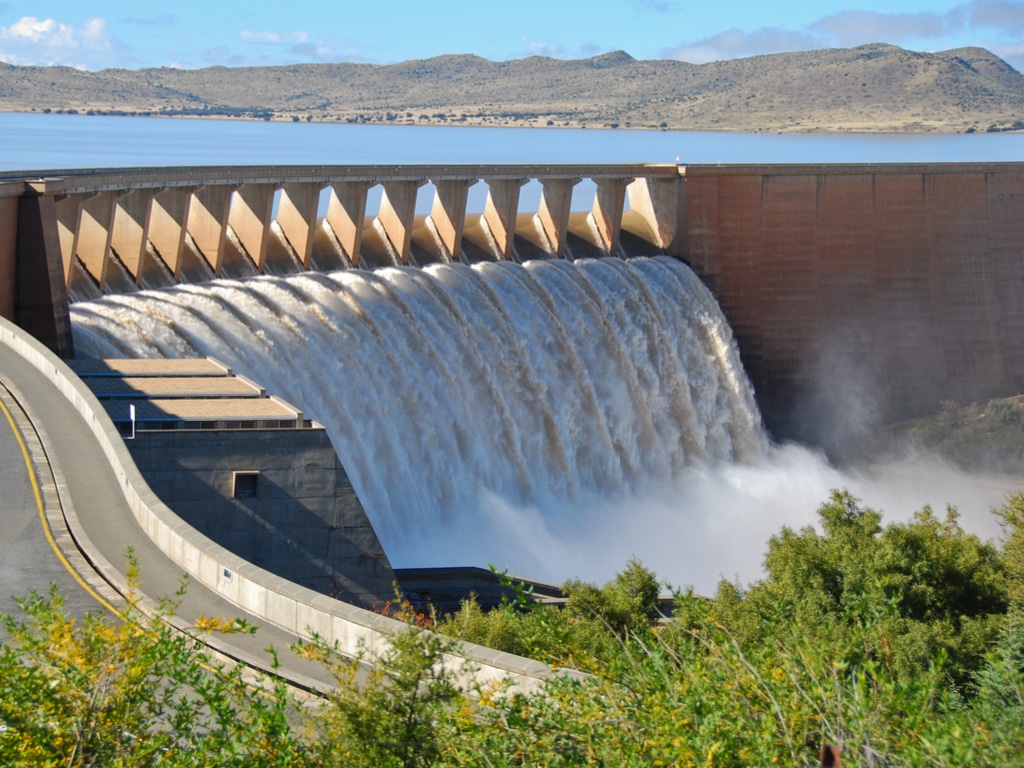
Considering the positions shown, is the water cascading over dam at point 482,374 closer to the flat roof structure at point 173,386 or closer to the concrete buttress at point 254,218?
the concrete buttress at point 254,218

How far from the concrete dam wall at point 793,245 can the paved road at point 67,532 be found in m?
10.8

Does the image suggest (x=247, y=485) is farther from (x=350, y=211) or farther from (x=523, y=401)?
(x=350, y=211)

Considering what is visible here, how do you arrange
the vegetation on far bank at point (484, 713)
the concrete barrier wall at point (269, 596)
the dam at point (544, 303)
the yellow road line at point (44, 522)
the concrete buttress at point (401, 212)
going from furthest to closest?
the concrete buttress at point (401, 212) < the dam at point (544, 303) < the yellow road line at point (44, 522) < the concrete barrier wall at point (269, 596) < the vegetation on far bank at point (484, 713)

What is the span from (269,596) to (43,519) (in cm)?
314

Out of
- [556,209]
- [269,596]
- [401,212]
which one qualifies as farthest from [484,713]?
[556,209]

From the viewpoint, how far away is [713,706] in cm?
745

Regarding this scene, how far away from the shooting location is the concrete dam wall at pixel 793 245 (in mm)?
28547

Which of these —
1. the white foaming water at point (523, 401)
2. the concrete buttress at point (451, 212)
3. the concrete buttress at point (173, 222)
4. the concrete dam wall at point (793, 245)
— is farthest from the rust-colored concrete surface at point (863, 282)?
the concrete buttress at point (173, 222)

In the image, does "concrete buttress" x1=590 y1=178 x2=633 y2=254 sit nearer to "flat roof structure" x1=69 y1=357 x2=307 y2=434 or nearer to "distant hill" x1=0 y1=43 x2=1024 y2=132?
"flat roof structure" x1=69 y1=357 x2=307 y2=434

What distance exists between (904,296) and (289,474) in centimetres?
2601

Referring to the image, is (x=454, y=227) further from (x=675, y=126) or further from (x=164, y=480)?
(x=675, y=126)

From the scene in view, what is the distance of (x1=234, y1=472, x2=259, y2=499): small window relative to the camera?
15.0 meters

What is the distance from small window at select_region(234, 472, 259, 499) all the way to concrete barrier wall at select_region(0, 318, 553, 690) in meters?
1.42

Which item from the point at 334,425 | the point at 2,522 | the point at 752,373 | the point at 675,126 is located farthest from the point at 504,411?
the point at 675,126
